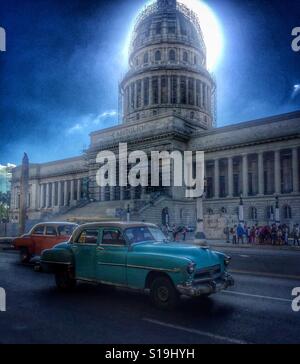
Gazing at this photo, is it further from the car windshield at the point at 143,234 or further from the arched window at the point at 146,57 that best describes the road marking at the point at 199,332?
the arched window at the point at 146,57

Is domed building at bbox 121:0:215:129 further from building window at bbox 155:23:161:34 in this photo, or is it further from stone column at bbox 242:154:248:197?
stone column at bbox 242:154:248:197

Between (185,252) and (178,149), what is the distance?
42732 millimetres

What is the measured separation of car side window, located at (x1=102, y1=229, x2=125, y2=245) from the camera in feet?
27.7

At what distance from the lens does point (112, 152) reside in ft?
178

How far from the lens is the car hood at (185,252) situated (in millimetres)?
7442

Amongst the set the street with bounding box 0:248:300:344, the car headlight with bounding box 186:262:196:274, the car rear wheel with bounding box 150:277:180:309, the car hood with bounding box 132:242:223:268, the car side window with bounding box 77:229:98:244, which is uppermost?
the car side window with bounding box 77:229:98:244

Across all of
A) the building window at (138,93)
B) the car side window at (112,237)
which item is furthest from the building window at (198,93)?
the car side window at (112,237)

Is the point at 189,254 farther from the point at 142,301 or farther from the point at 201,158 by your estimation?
the point at 201,158

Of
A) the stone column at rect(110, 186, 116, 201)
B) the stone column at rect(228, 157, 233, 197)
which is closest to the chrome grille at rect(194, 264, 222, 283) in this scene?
the stone column at rect(228, 157, 233, 197)

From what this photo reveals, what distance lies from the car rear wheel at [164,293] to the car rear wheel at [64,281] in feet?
9.36

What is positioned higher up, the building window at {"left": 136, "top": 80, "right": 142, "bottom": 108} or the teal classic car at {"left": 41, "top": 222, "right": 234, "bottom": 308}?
the building window at {"left": 136, "top": 80, "right": 142, "bottom": 108}

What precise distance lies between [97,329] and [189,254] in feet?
8.51

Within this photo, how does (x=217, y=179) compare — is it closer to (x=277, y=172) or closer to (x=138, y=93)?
(x=277, y=172)
